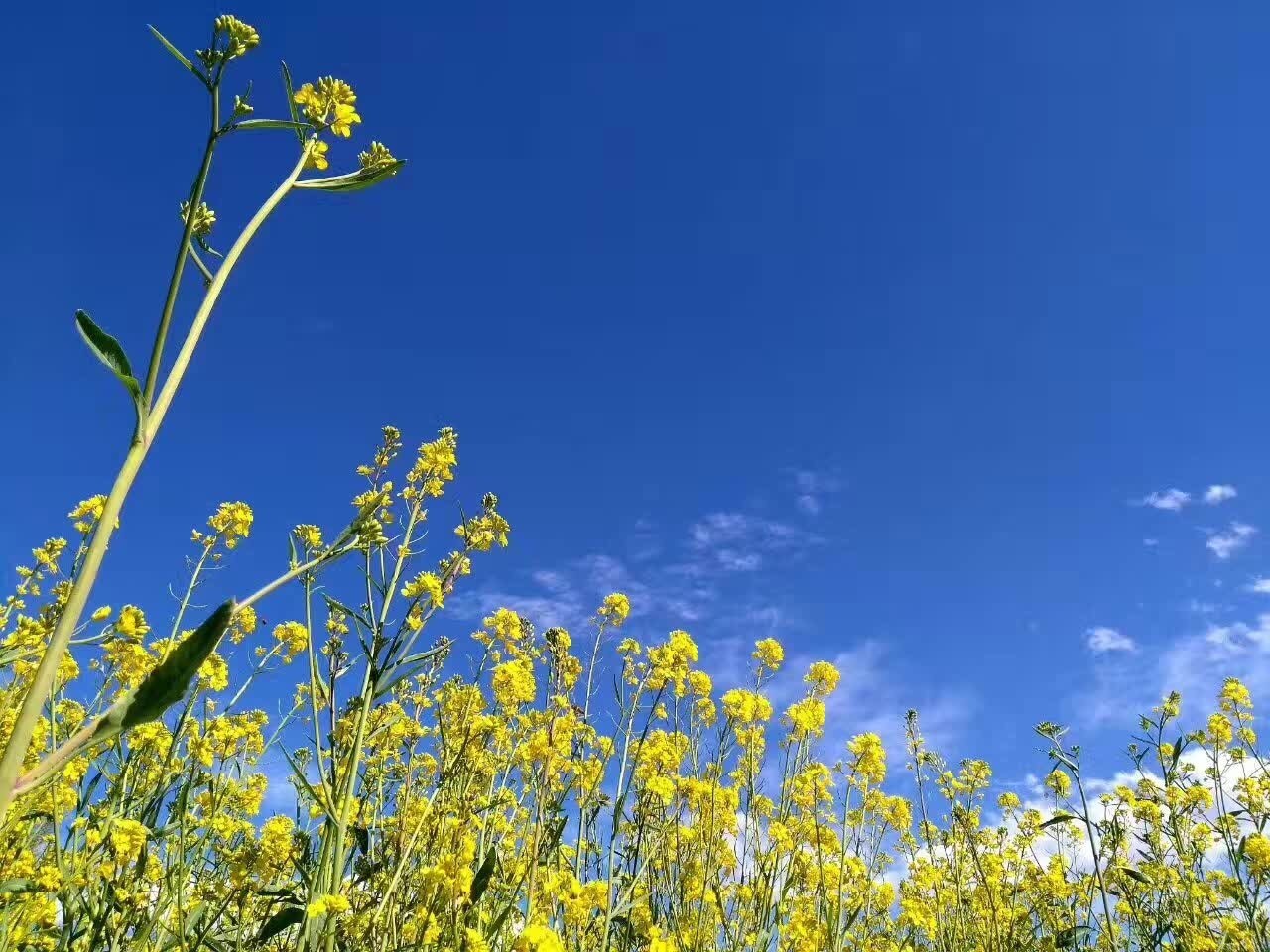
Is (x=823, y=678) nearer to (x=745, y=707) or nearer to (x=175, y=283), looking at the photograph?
(x=745, y=707)

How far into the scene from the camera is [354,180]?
39.3 inches

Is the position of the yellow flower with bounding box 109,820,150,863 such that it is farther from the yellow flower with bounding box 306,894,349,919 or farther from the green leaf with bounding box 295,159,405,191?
the green leaf with bounding box 295,159,405,191

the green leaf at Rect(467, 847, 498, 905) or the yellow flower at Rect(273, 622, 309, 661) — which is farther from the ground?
the yellow flower at Rect(273, 622, 309, 661)

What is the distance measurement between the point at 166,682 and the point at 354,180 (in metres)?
0.67

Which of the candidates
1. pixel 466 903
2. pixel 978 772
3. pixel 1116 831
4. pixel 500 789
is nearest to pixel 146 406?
pixel 466 903

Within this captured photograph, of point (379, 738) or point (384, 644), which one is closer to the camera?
point (384, 644)

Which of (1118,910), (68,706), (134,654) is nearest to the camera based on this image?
(134,654)

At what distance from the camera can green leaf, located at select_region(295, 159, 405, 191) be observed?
978mm

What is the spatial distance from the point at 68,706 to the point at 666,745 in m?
3.69

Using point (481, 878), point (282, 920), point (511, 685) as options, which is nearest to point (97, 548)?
point (481, 878)

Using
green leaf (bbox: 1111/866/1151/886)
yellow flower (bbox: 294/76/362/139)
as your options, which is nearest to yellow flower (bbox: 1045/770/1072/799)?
green leaf (bbox: 1111/866/1151/886)

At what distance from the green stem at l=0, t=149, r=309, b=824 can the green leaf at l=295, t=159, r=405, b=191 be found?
0.21 ft

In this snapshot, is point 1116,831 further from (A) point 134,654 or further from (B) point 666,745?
(A) point 134,654

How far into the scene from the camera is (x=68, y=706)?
4.53 meters
